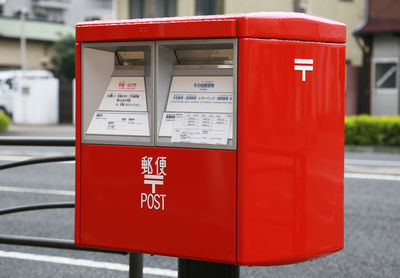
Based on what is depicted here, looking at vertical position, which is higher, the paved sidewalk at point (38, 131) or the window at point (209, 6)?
the window at point (209, 6)

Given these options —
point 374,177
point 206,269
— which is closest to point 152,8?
point 374,177

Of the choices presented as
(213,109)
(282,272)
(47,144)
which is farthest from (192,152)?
(282,272)

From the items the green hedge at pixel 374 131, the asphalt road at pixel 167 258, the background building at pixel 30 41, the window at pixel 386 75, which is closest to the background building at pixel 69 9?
the background building at pixel 30 41

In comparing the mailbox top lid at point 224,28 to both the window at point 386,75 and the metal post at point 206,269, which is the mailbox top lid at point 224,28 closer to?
the metal post at point 206,269

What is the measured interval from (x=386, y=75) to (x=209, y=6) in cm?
841

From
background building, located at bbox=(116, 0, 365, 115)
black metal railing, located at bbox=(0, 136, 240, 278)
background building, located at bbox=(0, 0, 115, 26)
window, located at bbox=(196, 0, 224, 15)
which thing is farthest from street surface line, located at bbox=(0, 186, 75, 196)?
background building, located at bbox=(0, 0, 115, 26)

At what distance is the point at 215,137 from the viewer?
2293 millimetres

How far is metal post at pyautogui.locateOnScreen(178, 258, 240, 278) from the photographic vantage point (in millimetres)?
2570

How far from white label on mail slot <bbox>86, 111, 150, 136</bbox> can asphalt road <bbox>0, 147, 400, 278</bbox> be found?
2.57 m

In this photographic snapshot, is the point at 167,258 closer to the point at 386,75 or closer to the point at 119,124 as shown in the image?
the point at 119,124

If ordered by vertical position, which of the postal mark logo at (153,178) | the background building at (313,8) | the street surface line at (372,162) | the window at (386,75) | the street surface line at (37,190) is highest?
the background building at (313,8)

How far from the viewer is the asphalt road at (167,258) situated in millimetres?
4973

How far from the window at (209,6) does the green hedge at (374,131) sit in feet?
39.8

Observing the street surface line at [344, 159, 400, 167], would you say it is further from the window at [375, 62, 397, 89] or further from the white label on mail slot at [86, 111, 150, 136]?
the window at [375, 62, 397, 89]
